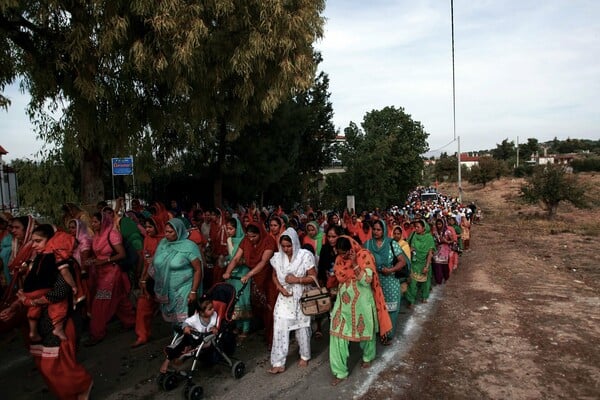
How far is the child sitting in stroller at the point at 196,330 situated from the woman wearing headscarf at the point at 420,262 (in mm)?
4399

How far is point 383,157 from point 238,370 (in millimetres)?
19802

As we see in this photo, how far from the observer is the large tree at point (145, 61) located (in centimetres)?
676

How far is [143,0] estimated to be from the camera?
6.54 m

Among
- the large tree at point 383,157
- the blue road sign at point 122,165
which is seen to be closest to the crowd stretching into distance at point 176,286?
the blue road sign at point 122,165

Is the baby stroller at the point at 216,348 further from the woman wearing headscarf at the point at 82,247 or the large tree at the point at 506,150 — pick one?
the large tree at the point at 506,150

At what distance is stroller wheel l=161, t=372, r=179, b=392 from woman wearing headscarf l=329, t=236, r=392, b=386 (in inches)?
62.9

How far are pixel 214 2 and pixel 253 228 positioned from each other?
4.16m

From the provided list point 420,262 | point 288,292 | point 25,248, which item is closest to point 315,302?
point 288,292

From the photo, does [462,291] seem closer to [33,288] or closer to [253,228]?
[253,228]

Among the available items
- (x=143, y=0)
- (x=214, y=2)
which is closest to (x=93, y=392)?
(x=143, y=0)

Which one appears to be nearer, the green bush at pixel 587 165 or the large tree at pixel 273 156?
the large tree at pixel 273 156

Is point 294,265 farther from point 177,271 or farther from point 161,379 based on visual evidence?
point 161,379

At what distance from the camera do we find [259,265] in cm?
521

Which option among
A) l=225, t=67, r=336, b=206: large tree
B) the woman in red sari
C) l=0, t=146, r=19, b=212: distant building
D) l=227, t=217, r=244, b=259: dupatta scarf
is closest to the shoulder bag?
l=227, t=217, r=244, b=259: dupatta scarf
